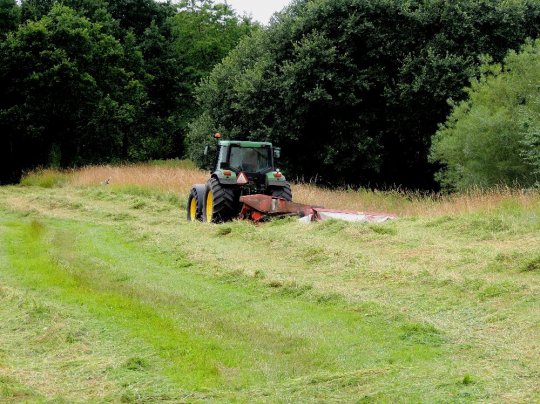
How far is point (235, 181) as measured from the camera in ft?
55.4

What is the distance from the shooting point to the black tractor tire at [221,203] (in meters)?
16.6

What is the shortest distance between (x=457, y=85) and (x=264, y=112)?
278 inches

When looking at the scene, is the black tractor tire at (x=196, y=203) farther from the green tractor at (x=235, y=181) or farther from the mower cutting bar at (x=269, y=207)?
the mower cutting bar at (x=269, y=207)

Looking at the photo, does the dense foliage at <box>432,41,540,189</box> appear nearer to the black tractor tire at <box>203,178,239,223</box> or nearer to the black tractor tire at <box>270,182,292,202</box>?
the black tractor tire at <box>270,182,292,202</box>

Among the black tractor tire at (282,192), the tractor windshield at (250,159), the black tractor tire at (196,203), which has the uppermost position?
the tractor windshield at (250,159)

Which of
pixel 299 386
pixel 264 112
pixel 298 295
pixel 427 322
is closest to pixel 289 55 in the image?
pixel 264 112

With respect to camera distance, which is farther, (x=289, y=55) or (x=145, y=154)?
(x=145, y=154)

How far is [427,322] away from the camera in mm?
7191

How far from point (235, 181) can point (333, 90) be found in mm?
11059

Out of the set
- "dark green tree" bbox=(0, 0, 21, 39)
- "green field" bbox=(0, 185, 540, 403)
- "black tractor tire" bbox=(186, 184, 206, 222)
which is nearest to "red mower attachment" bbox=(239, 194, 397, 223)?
"green field" bbox=(0, 185, 540, 403)

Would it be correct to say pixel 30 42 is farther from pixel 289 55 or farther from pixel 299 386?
pixel 299 386

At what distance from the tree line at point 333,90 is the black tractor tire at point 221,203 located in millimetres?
7426

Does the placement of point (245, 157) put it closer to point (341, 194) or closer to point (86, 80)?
point (341, 194)

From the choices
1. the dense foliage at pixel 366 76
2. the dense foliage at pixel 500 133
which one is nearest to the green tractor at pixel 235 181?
the dense foliage at pixel 500 133
